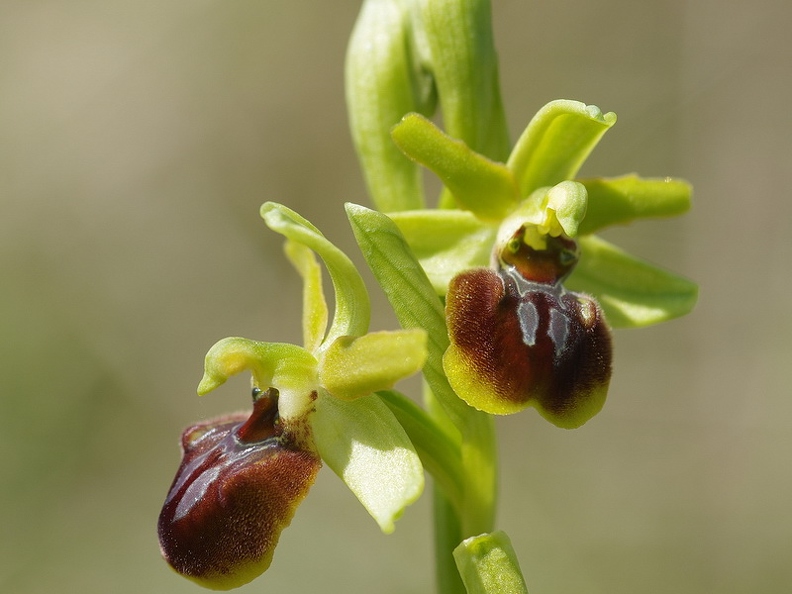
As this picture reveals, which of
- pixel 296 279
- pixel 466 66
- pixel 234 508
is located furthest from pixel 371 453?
pixel 296 279

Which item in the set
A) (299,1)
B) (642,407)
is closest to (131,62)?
(299,1)

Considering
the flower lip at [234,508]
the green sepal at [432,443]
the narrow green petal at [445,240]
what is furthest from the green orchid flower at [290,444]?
the narrow green petal at [445,240]

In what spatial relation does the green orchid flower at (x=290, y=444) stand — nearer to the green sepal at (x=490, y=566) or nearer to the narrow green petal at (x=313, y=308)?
the narrow green petal at (x=313, y=308)

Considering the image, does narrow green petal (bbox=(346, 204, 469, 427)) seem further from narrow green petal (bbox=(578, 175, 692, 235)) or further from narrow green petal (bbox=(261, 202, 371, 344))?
narrow green petal (bbox=(578, 175, 692, 235))

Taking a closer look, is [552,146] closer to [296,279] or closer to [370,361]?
[370,361]

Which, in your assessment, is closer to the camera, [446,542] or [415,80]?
[446,542]

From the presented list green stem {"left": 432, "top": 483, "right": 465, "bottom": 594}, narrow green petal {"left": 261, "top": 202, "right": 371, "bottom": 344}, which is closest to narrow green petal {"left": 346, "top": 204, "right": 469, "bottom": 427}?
narrow green petal {"left": 261, "top": 202, "right": 371, "bottom": 344}

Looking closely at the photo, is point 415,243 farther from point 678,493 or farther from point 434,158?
point 678,493
